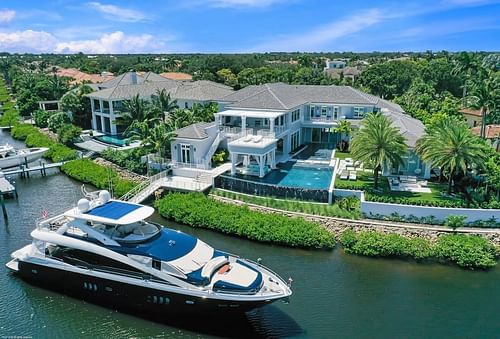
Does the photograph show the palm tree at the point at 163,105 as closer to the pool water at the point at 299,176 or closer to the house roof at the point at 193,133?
the house roof at the point at 193,133

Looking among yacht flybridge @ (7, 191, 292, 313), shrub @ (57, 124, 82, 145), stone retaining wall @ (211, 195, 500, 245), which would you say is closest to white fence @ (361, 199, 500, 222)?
stone retaining wall @ (211, 195, 500, 245)

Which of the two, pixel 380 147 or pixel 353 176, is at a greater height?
pixel 380 147

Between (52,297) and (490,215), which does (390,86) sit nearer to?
(490,215)

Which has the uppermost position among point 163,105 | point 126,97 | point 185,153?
point 126,97

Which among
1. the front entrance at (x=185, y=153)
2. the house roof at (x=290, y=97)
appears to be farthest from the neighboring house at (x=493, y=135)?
the front entrance at (x=185, y=153)

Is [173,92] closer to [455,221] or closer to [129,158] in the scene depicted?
[129,158]

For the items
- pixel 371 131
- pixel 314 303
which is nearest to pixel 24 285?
pixel 314 303

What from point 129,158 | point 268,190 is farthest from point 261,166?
point 129,158
